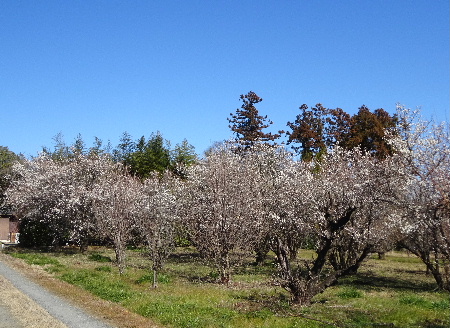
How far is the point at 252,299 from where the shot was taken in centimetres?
1689

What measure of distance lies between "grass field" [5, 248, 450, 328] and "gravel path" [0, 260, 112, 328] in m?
1.58

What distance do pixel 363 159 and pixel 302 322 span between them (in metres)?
16.7

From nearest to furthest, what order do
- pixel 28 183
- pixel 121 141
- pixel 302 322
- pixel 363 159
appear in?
pixel 302 322 < pixel 363 159 < pixel 28 183 < pixel 121 141

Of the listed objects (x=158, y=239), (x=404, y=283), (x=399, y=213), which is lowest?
(x=404, y=283)

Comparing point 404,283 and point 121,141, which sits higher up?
point 121,141

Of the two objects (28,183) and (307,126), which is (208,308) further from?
(307,126)

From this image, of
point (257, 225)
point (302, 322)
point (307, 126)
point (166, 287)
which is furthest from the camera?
point (307, 126)

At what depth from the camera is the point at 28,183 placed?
3722cm

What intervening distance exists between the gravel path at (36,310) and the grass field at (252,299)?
62.1 inches

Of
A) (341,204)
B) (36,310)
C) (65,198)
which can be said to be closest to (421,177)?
(341,204)

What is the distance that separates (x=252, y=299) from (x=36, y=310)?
729 centimetres

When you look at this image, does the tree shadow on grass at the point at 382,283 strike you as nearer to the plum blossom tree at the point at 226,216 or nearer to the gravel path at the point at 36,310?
the plum blossom tree at the point at 226,216

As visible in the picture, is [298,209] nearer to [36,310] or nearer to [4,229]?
[36,310]

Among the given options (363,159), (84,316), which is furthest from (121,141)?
(84,316)
